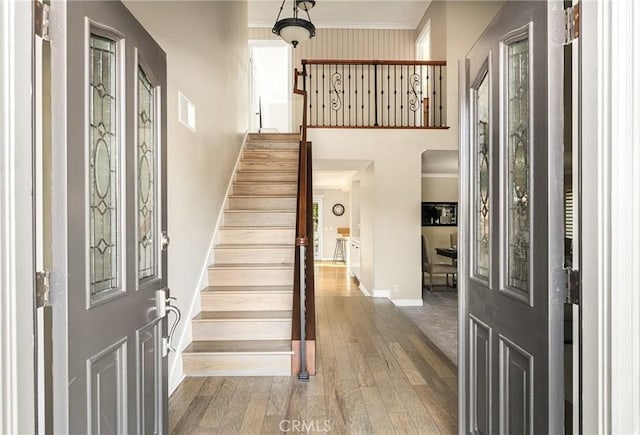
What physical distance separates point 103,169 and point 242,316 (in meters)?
2.19

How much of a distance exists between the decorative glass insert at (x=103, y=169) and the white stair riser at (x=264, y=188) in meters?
3.43

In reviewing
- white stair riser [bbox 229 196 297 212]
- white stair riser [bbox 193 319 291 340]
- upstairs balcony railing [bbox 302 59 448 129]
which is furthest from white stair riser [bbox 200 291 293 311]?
upstairs balcony railing [bbox 302 59 448 129]

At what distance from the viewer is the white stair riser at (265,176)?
16.8ft

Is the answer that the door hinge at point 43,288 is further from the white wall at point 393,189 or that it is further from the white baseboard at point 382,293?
the white baseboard at point 382,293

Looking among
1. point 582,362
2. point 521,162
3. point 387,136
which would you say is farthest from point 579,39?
point 387,136

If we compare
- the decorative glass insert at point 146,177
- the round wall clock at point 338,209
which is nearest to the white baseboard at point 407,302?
the decorative glass insert at point 146,177

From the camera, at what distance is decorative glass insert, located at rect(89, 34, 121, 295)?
131 cm

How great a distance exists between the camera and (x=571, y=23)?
3.85 ft

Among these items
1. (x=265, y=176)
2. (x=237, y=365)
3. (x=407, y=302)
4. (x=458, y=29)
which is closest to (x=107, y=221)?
(x=237, y=365)

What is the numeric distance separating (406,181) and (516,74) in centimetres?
446

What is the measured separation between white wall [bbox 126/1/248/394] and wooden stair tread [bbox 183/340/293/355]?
0.38 ft

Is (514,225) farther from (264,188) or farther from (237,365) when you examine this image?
(264,188)

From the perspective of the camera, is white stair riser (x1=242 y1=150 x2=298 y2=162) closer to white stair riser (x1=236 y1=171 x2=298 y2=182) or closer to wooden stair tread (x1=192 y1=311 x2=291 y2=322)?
white stair riser (x1=236 y1=171 x2=298 y2=182)

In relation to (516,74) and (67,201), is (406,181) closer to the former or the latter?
(516,74)
